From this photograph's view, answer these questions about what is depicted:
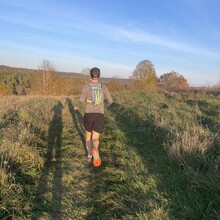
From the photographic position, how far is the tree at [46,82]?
45531 mm

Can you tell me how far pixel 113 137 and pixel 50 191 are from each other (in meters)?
4.33

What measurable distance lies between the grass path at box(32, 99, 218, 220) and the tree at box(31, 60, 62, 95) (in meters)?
38.8

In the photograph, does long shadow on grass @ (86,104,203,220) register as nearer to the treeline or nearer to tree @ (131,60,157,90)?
the treeline

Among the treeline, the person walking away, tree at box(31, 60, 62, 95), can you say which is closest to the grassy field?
the person walking away

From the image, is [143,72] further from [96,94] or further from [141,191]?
[141,191]

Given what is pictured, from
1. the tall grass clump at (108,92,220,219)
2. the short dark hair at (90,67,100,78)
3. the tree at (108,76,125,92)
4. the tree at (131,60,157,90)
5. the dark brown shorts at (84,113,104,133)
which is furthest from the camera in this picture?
the tree at (108,76,125,92)

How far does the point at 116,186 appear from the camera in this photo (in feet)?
15.9

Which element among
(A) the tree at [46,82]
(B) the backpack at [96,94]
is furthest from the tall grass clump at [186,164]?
(A) the tree at [46,82]

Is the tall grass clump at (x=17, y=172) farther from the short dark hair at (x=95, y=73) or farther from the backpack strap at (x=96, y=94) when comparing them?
the short dark hair at (x=95, y=73)

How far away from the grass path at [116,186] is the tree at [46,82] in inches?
1528

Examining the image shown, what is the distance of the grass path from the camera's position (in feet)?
13.1

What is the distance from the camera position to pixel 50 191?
4.79 meters

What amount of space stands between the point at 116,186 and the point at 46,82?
4249 centimetres

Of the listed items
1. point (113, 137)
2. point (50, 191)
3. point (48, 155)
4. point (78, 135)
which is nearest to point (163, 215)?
point (50, 191)
